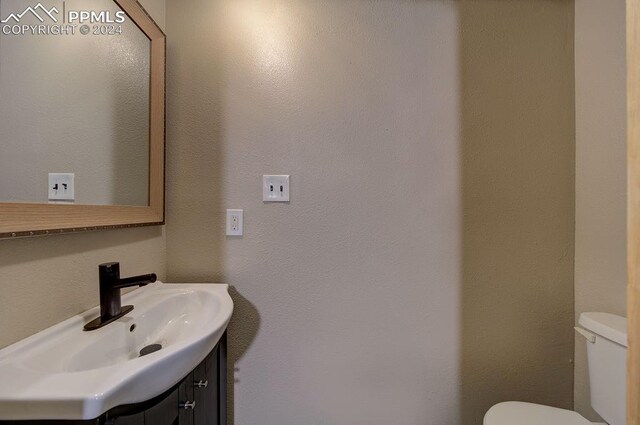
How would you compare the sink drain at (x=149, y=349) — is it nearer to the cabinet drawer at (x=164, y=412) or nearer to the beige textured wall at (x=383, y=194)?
the cabinet drawer at (x=164, y=412)

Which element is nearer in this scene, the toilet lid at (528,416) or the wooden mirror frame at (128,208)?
the wooden mirror frame at (128,208)

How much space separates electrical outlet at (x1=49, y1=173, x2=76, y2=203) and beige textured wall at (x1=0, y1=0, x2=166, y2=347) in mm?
102

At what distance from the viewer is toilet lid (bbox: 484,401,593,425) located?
0.86 m

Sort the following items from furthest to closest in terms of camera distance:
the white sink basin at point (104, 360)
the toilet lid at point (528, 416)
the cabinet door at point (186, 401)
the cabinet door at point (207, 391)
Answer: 1. the toilet lid at point (528, 416)
2. the cabinet door at point (207, 391)
3. the cabinet door at point (186, 401)
4. the white sink basin at point (104, 360)

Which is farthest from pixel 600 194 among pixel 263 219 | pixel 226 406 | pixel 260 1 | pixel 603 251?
pixel 226 406

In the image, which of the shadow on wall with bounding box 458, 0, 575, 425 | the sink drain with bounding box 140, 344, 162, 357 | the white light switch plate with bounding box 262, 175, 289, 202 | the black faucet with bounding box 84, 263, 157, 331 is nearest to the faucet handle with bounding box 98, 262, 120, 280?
the black faucet with bounding box 84, 263, 157, 331

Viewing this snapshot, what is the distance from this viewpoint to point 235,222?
1049mm

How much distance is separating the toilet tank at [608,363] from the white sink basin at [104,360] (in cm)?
126

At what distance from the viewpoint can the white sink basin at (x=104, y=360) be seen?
15.8 inches

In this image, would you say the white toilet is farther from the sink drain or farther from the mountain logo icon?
the mountain logo icon

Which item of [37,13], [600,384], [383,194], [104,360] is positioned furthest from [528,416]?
[37,13]

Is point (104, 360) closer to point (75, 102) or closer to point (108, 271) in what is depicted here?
point (108, 271)

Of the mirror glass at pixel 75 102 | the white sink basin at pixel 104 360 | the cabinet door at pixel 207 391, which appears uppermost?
the mirror glass at pixel 75 102

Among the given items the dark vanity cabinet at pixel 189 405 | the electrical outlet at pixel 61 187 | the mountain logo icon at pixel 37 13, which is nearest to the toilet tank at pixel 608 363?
the dark vanity cabinet at pixel 189 405
